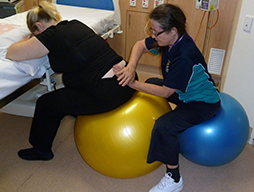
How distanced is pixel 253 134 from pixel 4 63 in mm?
1776

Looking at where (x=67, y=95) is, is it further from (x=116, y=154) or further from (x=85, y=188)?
(x=85, y=188)

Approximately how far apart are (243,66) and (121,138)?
1112 millimetres

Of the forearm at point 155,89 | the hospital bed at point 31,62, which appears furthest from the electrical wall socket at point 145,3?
the forearm at point 155,89

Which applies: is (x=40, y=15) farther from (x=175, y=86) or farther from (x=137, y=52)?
(x=175, y=86)

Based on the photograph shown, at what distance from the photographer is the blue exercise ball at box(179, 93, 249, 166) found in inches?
60.1

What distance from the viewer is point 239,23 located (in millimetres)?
1936

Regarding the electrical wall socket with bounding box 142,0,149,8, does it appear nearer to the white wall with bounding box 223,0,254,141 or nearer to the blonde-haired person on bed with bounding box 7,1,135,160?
the white wall with bounding box 223,0,254,141

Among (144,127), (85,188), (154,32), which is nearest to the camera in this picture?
(154,32)

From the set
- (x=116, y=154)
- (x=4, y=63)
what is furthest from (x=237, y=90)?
(x=4, y=63)

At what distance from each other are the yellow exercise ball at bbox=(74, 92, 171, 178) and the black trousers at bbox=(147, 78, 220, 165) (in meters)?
0.07

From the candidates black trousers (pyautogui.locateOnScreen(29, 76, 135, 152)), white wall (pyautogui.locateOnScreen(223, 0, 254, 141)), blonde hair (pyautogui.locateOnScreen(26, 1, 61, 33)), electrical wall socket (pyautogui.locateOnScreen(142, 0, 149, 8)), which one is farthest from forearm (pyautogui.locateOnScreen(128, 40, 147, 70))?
electrical wall socket (pyautogui.locateOnScreen(142, 0, 149, 8))

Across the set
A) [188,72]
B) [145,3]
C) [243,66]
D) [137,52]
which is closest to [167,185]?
[188,72]

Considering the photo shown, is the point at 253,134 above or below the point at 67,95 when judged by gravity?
below

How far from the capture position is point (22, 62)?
1522mm
